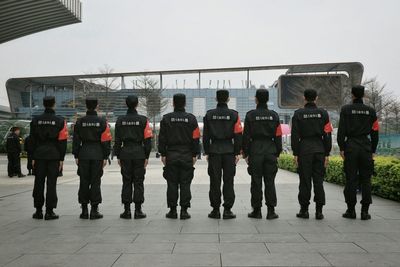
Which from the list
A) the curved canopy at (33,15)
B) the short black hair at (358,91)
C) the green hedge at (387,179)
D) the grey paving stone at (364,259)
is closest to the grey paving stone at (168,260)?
the grey paving stone at (364,259)

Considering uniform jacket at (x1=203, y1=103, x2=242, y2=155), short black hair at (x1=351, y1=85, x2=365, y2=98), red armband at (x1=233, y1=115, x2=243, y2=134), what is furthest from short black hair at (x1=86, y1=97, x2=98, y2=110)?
short black hair at (x1=351, y1=85, x2=365, y2=98)

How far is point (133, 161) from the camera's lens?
6.60 meters

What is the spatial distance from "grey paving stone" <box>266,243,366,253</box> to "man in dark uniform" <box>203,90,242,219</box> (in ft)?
6.29

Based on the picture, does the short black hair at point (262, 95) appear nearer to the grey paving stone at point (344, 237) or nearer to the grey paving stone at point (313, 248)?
the grey paving stone at point (344, 237)

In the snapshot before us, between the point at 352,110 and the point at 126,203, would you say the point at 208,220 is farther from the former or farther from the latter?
the point at 352,110

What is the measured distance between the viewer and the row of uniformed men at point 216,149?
6.39 meters

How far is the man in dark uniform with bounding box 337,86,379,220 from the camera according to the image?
6305 millimetres

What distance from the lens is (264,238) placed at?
497cm

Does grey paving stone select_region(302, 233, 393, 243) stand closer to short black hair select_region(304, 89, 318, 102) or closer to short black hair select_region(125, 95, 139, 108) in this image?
short black hair select_region(304, 89, 318, 102)

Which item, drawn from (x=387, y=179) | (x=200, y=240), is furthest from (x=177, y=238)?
(x=387, y=179)

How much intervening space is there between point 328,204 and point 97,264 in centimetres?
550

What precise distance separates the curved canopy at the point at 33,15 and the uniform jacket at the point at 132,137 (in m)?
4.34

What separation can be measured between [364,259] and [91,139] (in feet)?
14.2

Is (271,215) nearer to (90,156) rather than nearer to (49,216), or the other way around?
(90,156)
